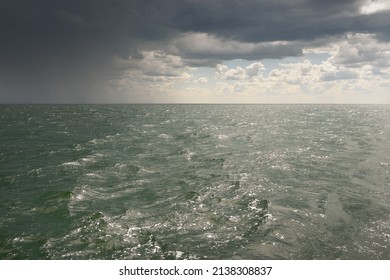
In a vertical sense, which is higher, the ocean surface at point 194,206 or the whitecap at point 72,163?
the whitecap at point 72,163

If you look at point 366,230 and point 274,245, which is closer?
point 274,245

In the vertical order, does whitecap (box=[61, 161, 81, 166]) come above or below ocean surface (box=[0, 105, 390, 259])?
above

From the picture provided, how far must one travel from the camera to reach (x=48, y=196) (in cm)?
1589

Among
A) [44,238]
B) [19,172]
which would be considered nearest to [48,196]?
[44,238]

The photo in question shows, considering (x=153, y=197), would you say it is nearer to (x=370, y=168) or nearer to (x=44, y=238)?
(x=44, y=238)

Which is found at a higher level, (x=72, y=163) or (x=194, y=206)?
(x=72, y=163)

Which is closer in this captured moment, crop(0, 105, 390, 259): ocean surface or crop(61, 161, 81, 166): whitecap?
crop(0, 105, 390, 259): ocean surface

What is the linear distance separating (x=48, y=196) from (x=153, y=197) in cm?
576

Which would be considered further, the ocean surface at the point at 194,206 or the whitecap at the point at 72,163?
the whitecap at the point at 72,163

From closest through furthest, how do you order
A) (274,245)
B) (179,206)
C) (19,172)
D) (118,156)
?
(274,245), (179,206), (19,172), (118,156)

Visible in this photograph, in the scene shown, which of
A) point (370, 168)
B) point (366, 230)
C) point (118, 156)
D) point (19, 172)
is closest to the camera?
point (366, 230)

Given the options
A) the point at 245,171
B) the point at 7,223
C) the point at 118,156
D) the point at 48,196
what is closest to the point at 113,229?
the point at 7,223

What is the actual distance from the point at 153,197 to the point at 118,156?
12.7m
